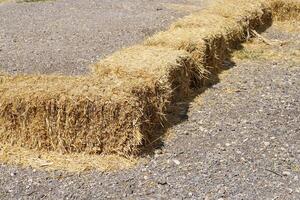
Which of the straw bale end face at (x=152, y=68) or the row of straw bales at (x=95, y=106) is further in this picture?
the straw bale end face at (x=152, y=68)

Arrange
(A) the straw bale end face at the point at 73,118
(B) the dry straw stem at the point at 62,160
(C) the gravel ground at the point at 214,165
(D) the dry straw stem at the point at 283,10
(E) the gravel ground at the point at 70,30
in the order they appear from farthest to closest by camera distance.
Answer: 1. (D) the dry straw stem at the point at 283,10
2. (E) the gravel ground at the point at 70,30
3. (A) the straw bale end face at the point at 73,118
4. (B) the dry straw stem at the point at 62,160
5. (C) the gravel ground at the point at 214,165

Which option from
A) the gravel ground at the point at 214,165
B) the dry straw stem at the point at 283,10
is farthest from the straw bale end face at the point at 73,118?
the dry straw stem at the point at 283,10

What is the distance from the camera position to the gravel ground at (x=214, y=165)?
563 centimetres

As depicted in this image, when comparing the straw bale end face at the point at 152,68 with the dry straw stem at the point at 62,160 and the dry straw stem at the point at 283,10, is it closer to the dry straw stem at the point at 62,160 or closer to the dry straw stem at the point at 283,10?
the dry straw stem at the point at 62,160

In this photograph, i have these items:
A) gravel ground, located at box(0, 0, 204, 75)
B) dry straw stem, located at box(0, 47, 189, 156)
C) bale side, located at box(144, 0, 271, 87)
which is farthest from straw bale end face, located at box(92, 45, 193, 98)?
gravel ground, located at box(0, 0, 204, 75)

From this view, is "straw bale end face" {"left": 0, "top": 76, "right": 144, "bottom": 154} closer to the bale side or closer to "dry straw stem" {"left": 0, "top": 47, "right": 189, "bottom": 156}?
"dry straw stem" {"left": 0, "top": 47, "right": 189, "bottom": 156}

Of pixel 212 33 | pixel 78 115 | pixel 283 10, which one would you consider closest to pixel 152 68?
pixel 78 115

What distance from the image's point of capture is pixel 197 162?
6230 millimetres

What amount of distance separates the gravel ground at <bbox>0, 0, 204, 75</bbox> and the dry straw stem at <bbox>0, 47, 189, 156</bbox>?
2.72 meters

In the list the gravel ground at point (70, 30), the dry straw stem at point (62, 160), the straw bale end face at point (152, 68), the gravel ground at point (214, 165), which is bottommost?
the gravel ground at point (214, 165)

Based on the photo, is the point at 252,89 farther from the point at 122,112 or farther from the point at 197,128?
the point at 122,112

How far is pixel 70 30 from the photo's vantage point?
39.5 feet

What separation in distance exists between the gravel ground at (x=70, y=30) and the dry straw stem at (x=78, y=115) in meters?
2.72

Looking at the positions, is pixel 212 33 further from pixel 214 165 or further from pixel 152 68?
pixel 214 165
